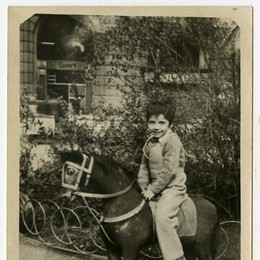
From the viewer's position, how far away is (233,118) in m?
1.14

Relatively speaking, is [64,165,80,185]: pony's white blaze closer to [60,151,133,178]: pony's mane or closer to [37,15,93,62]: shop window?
[60,151,133,178]: pony's mane

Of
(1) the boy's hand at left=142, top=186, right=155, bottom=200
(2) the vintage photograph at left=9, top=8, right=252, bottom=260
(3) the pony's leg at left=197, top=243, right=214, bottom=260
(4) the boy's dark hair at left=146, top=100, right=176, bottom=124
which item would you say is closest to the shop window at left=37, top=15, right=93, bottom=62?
(2) the vintage photograph at left=9, top=8, right=252, bottom=260

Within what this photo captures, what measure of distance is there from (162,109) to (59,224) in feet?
1.19

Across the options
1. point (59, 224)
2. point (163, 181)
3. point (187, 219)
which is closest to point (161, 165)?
point (163, 181)

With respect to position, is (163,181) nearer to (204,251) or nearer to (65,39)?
(204,251)

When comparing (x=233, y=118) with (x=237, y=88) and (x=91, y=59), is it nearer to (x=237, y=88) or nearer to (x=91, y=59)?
(x=237, y=88)

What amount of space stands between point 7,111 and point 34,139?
0.30ft

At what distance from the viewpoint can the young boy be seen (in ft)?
3.63

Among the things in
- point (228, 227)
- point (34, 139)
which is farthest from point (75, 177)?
point (228, 227)

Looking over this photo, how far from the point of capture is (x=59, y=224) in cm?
111

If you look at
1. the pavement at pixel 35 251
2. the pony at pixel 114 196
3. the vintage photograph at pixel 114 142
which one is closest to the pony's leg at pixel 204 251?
the vintage photograph at pixel 114 142

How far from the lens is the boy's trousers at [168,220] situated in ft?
3.63

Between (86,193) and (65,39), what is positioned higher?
(65,39)

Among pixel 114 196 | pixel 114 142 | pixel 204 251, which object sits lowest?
pixel 204 251
